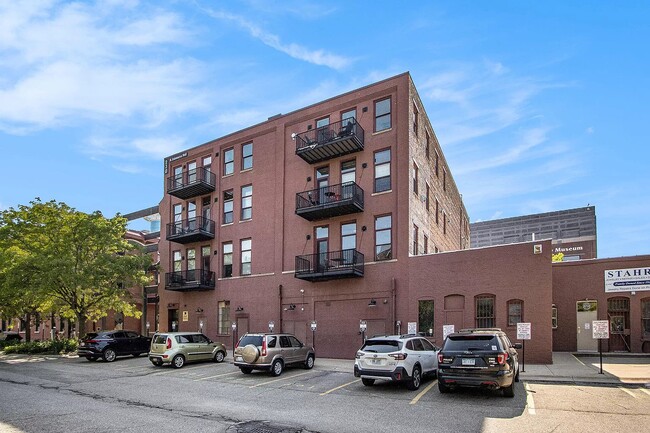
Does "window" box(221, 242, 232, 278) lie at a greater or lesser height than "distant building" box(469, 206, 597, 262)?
lesser

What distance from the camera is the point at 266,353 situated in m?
17.1

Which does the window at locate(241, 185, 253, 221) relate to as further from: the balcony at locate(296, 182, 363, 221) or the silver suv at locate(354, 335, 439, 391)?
the silver suv at locate(354, 335, 439, 391)

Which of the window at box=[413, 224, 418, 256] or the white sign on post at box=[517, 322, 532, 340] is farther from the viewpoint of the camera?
the window at box=[413, 224, 418, 256]

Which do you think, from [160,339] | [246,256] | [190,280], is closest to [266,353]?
[160,339]

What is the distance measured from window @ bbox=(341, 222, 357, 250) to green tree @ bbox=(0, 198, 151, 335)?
43.3 ft

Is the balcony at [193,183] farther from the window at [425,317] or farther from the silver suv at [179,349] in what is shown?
the window at [425,317]

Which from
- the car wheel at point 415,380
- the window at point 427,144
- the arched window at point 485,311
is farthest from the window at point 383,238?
the car wheel at point 415,380

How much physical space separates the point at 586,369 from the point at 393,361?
334 inches

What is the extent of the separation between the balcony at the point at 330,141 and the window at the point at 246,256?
21.8 ft

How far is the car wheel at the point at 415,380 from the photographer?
44.6 ft

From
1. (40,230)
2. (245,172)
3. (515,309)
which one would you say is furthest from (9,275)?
(515,309)

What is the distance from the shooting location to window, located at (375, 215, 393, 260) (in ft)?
79.0

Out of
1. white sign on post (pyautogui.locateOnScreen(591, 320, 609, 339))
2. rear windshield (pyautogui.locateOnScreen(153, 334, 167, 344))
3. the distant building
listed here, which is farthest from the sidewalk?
the distant building

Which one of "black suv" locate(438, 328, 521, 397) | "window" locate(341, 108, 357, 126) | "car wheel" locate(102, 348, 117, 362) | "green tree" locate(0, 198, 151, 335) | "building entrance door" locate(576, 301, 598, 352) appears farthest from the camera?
"green tree" locate(0, 198, 151, 335)
